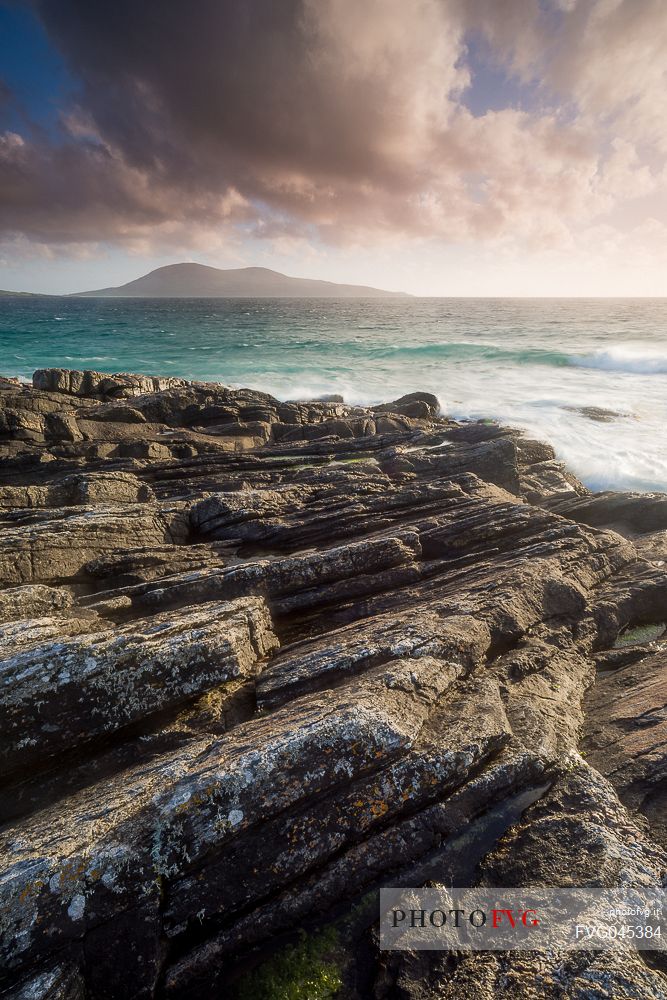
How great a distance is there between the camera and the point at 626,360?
76062 mm

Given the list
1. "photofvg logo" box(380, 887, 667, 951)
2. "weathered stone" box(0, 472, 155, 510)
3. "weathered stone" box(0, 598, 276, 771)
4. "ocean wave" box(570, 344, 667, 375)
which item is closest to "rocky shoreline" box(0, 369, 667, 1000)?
"weathered stone" box(0, 598, 276, 771)

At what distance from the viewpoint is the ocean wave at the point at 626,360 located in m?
71.8

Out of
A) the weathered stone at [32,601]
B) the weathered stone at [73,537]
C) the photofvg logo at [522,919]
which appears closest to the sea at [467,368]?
the photofvg logo at [522,919]

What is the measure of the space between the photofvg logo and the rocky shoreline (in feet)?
0.52

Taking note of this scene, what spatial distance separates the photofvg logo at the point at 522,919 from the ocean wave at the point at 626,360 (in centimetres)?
8014

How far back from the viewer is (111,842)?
644cm

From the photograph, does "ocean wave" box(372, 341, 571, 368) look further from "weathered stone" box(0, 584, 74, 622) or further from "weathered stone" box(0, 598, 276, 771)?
"weathered stone" box(0, 584, 74, 622)

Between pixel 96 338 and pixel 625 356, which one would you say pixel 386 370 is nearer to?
pixel 625 356

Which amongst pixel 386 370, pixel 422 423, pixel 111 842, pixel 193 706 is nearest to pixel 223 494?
pixel 193 706

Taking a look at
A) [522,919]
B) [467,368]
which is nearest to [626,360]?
[467,368]

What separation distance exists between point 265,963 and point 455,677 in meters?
5.63

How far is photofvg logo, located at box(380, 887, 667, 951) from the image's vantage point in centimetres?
622

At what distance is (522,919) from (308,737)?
389 centimetres

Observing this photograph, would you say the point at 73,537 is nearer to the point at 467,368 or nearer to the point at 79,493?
the point at 79,493
